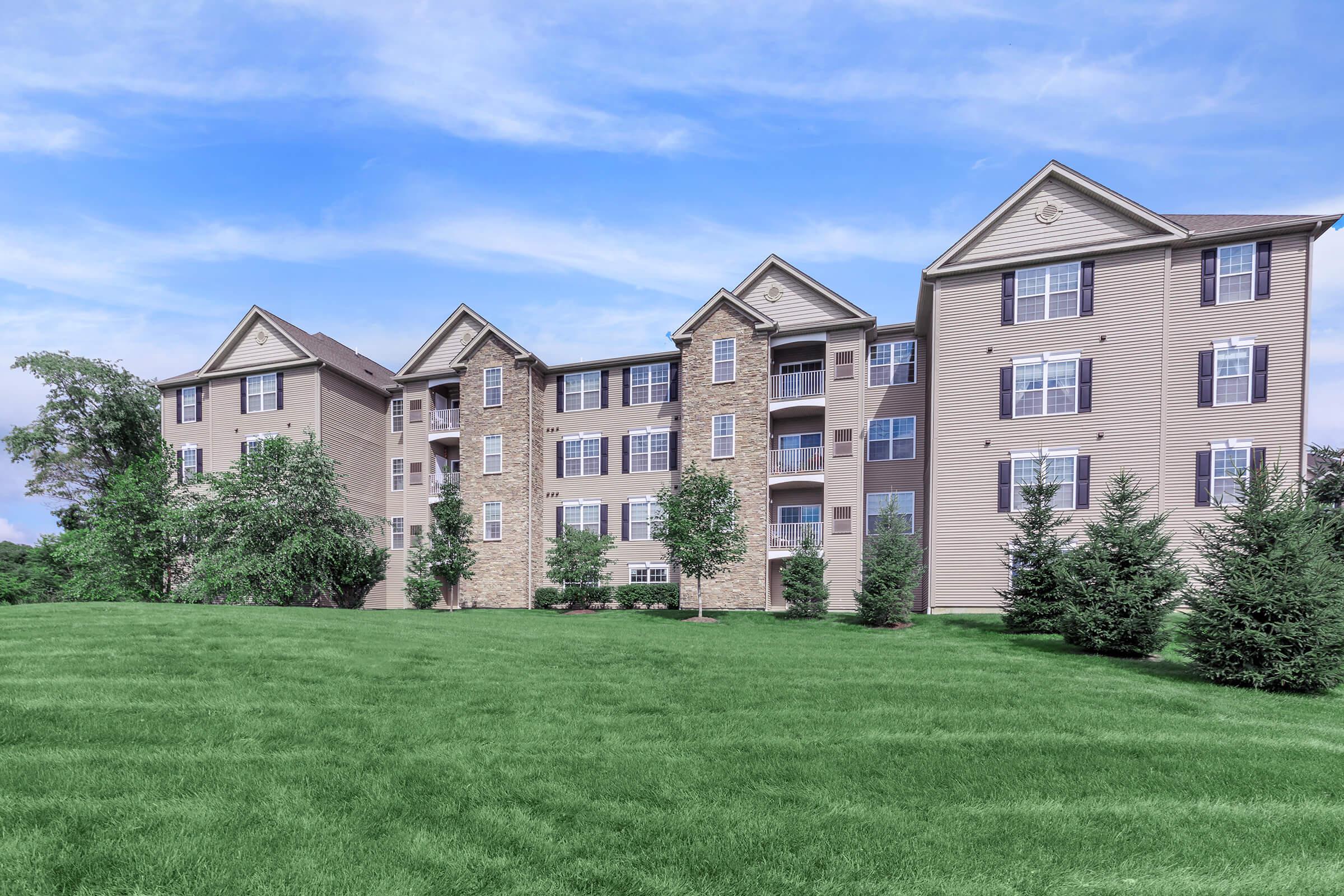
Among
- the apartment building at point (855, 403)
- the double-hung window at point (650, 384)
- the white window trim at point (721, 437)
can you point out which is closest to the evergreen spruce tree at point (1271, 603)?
the apartment building at point (855, 403)

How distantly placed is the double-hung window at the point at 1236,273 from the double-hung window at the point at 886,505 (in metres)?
11.6

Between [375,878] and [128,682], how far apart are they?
6562mm

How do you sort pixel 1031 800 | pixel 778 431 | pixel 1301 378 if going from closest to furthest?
pixel 1031 800 → pixel 1301 378 → pixel 778 431

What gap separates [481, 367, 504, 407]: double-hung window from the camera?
31.9 metres

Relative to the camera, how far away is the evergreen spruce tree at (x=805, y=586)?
2406cm

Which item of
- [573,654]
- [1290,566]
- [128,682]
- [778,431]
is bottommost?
[573,654]

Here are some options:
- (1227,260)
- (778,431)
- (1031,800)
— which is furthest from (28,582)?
(1227,260)

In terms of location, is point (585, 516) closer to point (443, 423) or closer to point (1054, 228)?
point (443, 423)

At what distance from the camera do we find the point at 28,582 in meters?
42.5

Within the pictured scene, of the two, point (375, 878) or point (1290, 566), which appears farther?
point (1290, 566)

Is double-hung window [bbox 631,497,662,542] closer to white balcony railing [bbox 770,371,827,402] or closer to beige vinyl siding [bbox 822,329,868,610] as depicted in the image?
white balcony railing [bbox 770,371,827,402]

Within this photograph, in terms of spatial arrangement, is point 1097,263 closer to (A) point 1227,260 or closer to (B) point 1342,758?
(A) point 1227,260

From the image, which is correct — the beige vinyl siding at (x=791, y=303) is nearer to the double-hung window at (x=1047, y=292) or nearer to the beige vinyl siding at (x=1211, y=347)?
the double-hung window at (x=1047, y=292)

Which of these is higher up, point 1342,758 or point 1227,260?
point 1227,260
